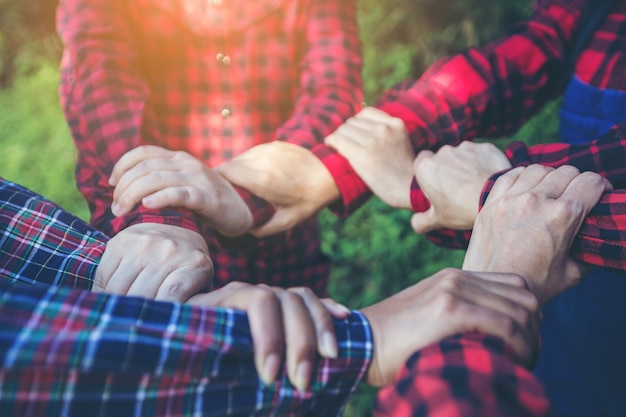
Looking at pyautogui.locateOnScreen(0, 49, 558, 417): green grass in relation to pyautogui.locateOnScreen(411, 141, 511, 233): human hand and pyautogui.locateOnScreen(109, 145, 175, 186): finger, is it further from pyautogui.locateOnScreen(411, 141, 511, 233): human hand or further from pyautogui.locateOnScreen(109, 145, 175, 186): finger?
pyautogui.locateOnScreen(109, 145, 175, 186): finger

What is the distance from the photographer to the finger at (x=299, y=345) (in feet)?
1.50

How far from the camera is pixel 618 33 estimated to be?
0.89 m

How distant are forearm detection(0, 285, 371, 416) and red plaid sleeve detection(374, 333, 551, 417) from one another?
0.06m

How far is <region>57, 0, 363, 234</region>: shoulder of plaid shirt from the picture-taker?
37.6 inches

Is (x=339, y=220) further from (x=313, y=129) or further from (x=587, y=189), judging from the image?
(x=587, y=189)

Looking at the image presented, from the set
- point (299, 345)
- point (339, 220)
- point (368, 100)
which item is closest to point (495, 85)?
point (299, 345)

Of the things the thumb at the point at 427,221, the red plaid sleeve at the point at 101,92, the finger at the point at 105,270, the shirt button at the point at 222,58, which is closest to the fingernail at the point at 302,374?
the finger at the point at 105,270

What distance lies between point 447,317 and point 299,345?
0.12 metres

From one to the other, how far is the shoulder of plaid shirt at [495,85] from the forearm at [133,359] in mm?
452

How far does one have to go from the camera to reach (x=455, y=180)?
2.62 ft

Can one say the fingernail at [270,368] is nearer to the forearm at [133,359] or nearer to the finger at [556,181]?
the forearm at [133,359]

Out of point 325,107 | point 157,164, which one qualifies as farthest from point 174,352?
point 325,107

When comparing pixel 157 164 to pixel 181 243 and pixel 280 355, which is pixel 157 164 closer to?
pixel 181 243

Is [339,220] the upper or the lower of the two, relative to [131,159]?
lower
